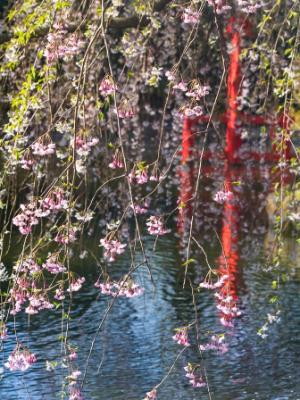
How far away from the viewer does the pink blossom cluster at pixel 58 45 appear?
3223 mm

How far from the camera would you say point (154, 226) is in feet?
10.8

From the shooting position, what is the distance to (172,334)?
6.25 meters

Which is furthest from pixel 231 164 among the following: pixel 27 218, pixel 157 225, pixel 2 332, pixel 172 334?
pixel 2 332

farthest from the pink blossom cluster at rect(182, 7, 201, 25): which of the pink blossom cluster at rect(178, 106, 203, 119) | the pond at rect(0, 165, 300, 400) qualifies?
the pond at rect(0, 165, 300, 400)

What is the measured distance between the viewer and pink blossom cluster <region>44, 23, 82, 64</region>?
322 cm

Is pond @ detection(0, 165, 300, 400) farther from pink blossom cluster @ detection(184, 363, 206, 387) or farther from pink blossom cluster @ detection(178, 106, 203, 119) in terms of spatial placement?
pink blossom cluster @ detection(178, 106, 203, 119)

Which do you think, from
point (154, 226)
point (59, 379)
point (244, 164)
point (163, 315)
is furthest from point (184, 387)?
point (244, 164)

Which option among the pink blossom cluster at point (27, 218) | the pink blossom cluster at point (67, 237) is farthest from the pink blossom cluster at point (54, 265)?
the pink blossom cluster at point (27, 218)

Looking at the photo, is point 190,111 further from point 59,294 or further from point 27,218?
point 59,294

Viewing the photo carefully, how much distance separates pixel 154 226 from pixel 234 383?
7.00 feet

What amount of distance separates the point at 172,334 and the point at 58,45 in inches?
128

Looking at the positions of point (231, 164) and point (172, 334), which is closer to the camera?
point (172, 334)

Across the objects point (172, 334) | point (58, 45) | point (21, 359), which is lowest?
point (172, 334)

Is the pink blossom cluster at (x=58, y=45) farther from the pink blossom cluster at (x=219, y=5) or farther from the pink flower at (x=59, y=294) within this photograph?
the pink flower at (x=59, y=294)
